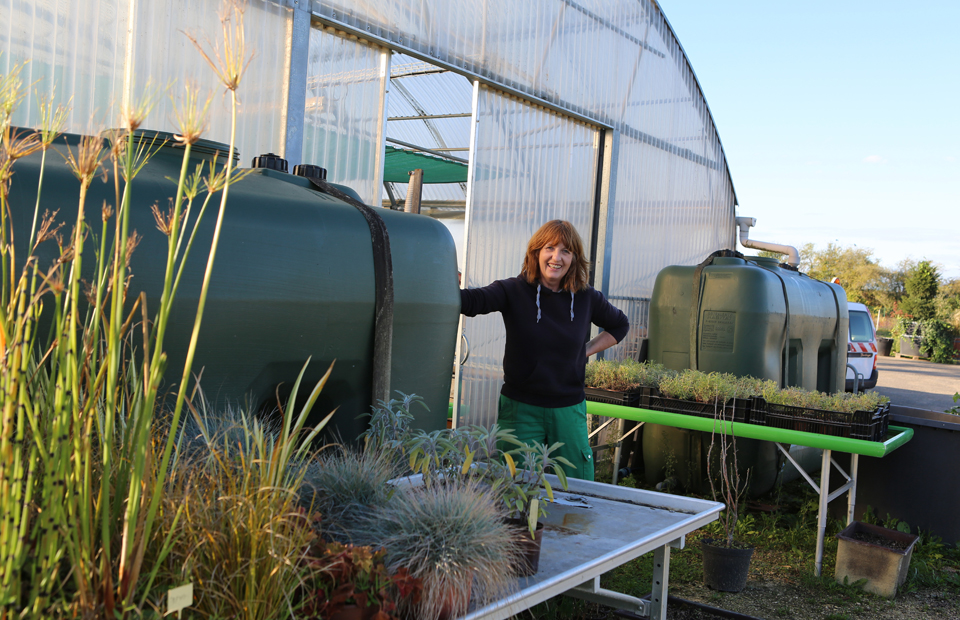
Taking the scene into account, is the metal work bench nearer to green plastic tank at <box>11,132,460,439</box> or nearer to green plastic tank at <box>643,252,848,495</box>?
green plastic tank at <box>643,252,848,495</box>

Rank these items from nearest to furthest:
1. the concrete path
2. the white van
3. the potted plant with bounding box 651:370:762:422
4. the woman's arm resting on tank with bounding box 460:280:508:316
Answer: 1. the woman's arm resting on tank with bounding box 460:280:508:316
2. the potted plant with bounding box 651:370:762:422
3. the white van
4. the concrete path

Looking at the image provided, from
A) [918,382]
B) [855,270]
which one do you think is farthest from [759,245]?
[855,270]

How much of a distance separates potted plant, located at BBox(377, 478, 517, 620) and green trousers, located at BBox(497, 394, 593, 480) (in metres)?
1.64

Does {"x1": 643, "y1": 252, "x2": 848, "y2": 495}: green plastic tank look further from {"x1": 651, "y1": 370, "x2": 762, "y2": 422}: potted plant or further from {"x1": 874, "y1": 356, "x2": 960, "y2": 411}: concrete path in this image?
{"x1": 874, "y1": 356, "x2": 960, "y2": 411}: concrete path

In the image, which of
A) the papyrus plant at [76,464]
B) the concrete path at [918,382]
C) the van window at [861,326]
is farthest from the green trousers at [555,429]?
the van window at [861,326]

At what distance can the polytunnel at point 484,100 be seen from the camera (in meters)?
3.48

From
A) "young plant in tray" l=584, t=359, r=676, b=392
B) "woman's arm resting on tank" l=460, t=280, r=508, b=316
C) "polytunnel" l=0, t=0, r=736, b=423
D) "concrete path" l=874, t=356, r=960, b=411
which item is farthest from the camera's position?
"concrete path" l=874, t=356, r=960, b=411

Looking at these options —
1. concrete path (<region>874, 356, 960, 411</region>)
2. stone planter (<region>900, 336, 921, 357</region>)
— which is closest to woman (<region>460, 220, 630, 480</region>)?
concrete path (<region>874, 356, 960, 411</region>)

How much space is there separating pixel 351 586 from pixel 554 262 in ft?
6.92

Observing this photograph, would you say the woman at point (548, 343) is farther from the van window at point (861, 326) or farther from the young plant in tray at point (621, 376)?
the van window at point (861, 326)

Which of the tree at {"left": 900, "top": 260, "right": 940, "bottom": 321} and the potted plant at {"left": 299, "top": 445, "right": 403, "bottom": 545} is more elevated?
the tree at {"left": 900, "top": 260, "right": 940, "bottom": 321}

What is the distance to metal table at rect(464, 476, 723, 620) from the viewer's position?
154 cm

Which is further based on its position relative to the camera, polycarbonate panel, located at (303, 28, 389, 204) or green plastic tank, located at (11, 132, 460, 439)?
polycarbonate panel, located at (303, 28, 389, 204)

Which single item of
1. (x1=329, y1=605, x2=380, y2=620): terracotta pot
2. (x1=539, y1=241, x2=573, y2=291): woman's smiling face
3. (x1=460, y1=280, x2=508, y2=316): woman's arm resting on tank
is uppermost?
(x1=539, y1=241, x2=573, y2=291): woman's smiling face
